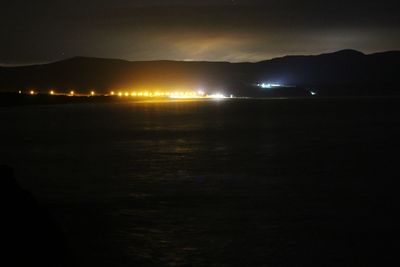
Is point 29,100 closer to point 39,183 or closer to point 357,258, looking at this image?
point 39,183

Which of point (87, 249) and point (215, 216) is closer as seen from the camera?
point (87, 249)

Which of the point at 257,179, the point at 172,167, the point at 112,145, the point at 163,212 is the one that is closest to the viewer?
the point at 163,212

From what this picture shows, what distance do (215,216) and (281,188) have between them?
4.46 metres

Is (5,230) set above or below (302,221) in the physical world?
above

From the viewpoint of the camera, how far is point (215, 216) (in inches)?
575

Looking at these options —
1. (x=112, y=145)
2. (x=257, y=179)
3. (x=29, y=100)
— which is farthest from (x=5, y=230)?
(x=29, y=100)

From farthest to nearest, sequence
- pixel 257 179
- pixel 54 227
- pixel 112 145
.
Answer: pixel 112 145
pixel 257 179
pixel 54 227

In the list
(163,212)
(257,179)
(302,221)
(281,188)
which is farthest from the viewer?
(257,179)

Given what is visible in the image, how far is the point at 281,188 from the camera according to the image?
733 inches

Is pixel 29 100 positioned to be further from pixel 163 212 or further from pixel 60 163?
pixel 163 212

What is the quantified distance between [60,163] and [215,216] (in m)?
12.0

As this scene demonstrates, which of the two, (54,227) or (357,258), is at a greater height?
(54,227)

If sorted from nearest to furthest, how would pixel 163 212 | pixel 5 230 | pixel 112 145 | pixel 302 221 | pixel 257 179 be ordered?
pixel 5 230, pixel 302 221, pixel 163 212, pixel 257 179, pixel 112 145

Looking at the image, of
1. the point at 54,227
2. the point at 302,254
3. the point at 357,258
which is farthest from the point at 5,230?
Result: the point at 357,258
